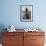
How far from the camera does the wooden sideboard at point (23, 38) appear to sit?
3.70 m

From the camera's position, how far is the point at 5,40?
12.2 ft

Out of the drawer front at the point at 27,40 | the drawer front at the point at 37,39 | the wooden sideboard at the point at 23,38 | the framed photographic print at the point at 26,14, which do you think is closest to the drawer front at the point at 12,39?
the wooden sideboard at the point at 23,38

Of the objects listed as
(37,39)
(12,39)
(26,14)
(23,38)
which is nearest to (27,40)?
(23,38)

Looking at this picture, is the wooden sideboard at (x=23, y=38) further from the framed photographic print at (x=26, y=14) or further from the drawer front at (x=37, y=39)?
the framed photographic print at (x=26, y=14)

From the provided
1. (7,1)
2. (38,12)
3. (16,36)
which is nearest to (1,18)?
(7,1)

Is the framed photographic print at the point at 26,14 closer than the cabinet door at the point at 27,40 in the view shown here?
No

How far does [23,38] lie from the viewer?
371 centimetres

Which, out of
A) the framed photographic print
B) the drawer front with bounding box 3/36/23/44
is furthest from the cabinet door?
the framed photographic print

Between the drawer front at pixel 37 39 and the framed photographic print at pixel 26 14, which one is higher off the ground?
the framed photographic print at pixel 26 14

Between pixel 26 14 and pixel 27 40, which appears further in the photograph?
pixel 26 14

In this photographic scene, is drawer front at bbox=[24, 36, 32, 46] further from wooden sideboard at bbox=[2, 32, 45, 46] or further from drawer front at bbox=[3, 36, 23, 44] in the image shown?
drawer front at bbox=[3, 36, 23, 44]

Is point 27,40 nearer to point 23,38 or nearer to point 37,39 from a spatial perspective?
point 23,38

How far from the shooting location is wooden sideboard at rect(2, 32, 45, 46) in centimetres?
370

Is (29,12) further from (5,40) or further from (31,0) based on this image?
(5,40)
